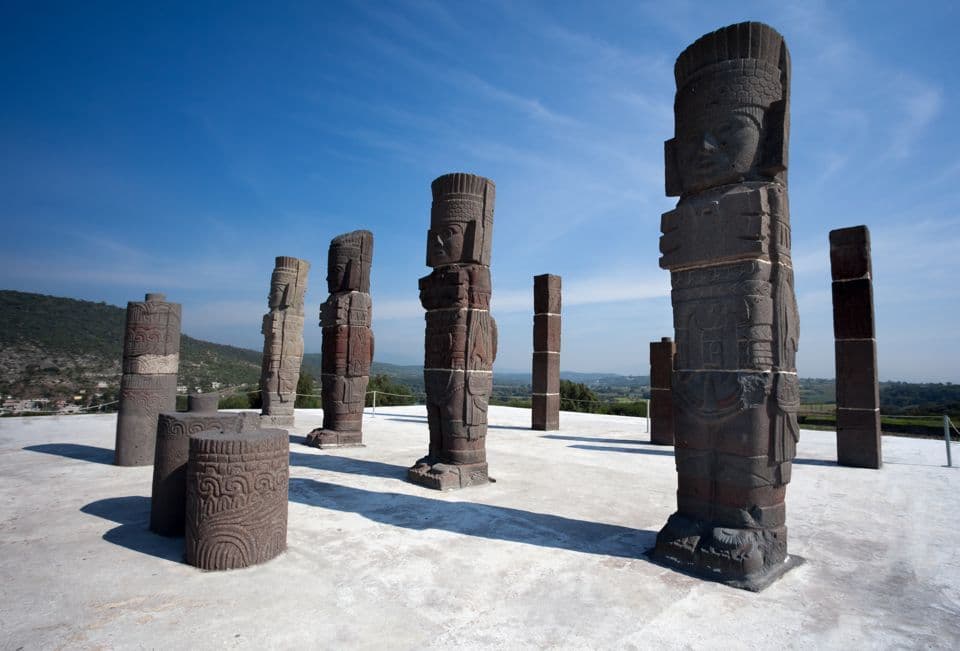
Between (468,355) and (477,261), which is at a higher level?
(477,261)

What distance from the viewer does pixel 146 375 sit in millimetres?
7820

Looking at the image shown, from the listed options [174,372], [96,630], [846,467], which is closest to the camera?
[96,630]

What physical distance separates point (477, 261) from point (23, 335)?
3087 cm

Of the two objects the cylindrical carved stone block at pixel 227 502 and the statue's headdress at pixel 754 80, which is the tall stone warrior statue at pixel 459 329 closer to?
the cylindrical carved stone block at pixel 227 502

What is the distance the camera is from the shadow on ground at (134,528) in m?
4.12

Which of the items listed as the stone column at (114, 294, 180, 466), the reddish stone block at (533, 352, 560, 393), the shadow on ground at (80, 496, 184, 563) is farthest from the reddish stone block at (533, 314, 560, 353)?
the shadow on ground at (80, 496, 184, 563)

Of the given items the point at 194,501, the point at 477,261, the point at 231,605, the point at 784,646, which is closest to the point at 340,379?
the point at 477,261

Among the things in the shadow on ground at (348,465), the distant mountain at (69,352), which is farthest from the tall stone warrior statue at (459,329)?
the distant mountain at (69,352)

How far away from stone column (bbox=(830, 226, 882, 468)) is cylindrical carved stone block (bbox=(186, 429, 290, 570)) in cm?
957

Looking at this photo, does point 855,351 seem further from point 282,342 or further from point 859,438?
point 282,342

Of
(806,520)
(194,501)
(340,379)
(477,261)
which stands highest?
(477,261)

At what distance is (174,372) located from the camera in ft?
26.7

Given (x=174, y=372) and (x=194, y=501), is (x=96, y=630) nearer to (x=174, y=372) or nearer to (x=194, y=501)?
(x=194, y=501)

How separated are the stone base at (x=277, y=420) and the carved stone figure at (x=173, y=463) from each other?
6.88 m
